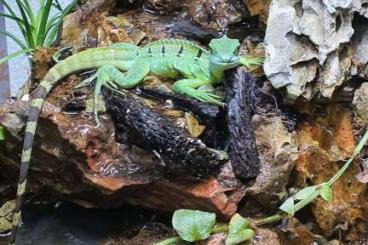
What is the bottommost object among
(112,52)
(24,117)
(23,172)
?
(23,172)

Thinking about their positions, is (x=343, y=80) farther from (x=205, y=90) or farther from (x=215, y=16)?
(x=215, y=16)

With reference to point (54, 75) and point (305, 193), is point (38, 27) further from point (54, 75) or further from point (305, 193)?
point (305, 193)

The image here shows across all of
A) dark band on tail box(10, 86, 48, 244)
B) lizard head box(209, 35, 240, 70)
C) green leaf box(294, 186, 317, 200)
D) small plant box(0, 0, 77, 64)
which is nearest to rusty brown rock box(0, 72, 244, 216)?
dark band on tail box(10, 86, 48, 244)

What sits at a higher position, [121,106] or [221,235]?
[121,106]

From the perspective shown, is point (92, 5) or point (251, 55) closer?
point (251, 55)

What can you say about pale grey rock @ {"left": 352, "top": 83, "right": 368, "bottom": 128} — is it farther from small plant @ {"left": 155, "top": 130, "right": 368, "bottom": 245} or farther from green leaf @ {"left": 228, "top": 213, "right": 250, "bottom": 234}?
green leaf @ {"left": 228, "top": 213, "right": 250, "bottom": 234}

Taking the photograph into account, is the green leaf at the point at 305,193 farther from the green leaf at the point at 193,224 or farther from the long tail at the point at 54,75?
the long tail at the point at 54,75

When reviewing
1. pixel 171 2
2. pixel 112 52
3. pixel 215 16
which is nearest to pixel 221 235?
pixel 112 52
